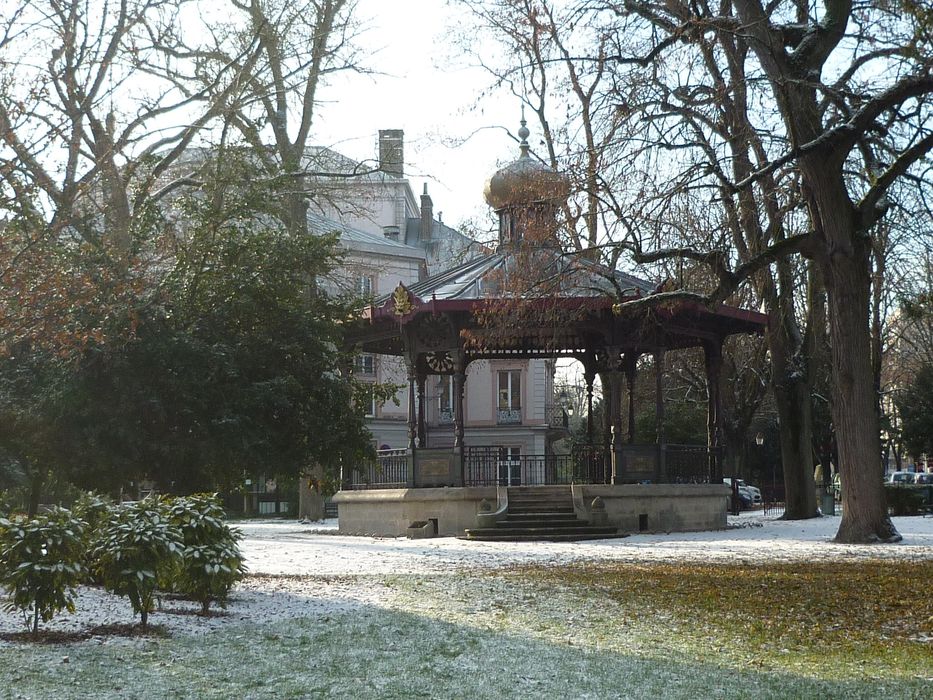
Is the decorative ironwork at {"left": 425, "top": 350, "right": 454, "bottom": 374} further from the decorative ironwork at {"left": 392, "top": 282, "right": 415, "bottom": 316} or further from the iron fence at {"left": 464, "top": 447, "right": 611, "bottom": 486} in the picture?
the decorative ironwork at {"left": 392, "top": 282, "right": 415, "bottom": 316}

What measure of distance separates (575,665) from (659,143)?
11802 mm

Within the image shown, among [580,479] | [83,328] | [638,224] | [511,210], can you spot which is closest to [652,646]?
[83,328]

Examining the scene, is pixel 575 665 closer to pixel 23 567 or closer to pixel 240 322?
pixel 23 567

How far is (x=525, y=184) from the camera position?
20.7m

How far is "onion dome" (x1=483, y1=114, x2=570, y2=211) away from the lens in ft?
61.4

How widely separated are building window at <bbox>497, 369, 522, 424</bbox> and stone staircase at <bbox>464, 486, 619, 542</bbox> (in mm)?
33119

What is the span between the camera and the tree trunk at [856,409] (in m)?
18.2

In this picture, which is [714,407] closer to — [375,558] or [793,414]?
[793,414]

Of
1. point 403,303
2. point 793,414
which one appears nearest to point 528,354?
point 403,303

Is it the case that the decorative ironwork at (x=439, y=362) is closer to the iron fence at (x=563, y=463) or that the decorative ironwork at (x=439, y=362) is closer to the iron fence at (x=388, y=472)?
the iron fence at (x=563, y=463)

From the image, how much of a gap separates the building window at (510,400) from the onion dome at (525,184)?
30.2 meters

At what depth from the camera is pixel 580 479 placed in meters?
26.2

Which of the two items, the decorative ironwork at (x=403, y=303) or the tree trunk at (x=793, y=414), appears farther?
the tree trunk at (x=793, y=414)

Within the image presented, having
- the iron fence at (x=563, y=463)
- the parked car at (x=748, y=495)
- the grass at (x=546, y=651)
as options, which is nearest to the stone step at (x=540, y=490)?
the iron fence at (x=563, y=463)
